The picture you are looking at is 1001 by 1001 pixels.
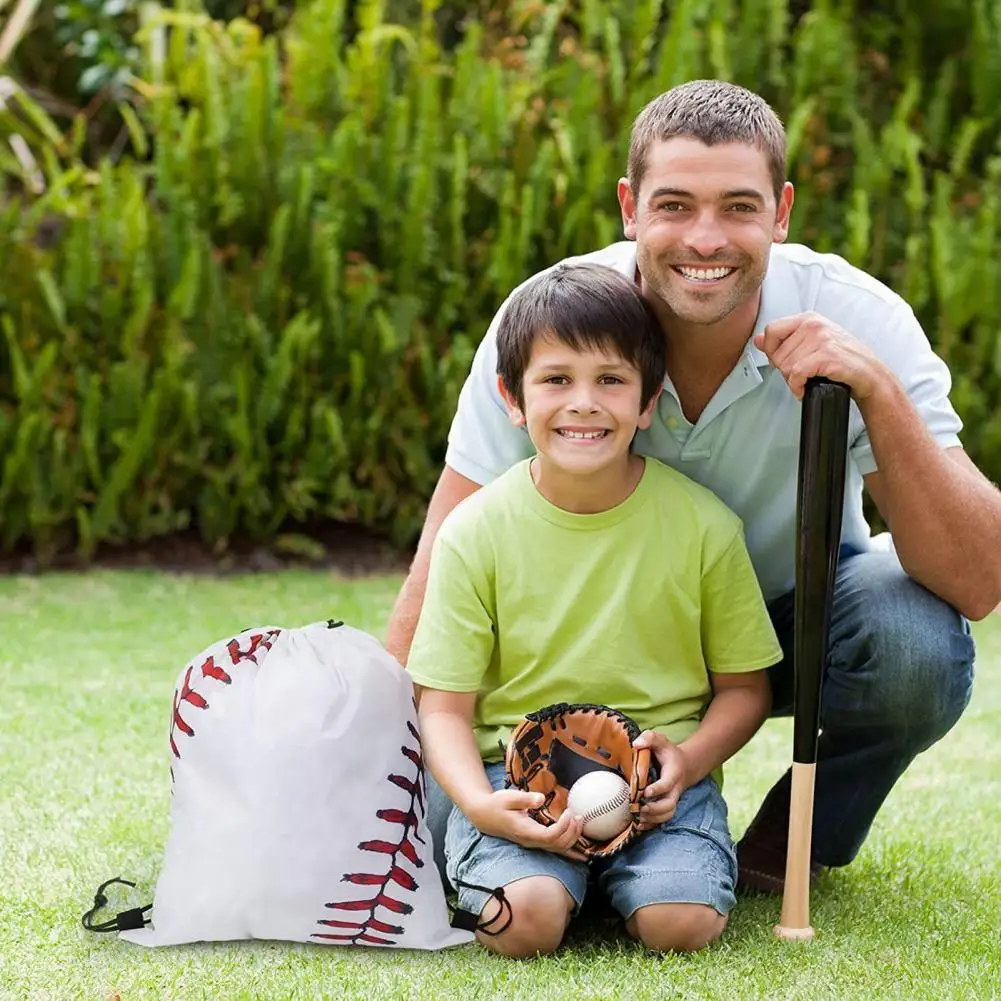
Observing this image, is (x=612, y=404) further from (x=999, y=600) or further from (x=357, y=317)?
(x=357, y=317)

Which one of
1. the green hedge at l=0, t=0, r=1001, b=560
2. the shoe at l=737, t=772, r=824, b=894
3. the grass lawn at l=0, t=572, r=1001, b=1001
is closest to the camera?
the grass lawn at l=0, t=572, r=1001, b=1001

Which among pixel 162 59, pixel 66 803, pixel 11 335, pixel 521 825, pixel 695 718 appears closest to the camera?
pixel 521 825

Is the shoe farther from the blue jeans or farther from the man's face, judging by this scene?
the man's face

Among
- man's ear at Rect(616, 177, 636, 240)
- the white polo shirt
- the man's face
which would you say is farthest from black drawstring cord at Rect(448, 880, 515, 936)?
man's ear at Rect(616, 177, 636, 240)

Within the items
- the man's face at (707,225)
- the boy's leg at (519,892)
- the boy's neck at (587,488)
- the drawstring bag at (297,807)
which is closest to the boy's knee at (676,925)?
the boy's leg at (519,892)

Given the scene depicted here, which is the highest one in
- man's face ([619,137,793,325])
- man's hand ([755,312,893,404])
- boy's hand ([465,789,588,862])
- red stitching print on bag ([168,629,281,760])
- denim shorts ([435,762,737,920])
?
man's face ([619,137,793,325])

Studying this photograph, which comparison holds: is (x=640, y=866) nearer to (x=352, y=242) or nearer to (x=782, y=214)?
(x=782, y=214)

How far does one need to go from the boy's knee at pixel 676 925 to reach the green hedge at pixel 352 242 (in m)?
3.43

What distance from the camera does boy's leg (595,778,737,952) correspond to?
91.6 inches

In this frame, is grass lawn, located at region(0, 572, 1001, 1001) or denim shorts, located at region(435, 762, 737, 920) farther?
denim shorts, located at region(435, 762, 737, 920)

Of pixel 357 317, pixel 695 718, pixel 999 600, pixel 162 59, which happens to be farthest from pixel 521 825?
pixel 162 59

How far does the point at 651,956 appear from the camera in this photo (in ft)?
7.72

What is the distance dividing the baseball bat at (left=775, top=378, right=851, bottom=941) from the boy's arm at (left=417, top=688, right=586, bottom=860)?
338mm

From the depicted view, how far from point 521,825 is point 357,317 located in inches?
137
